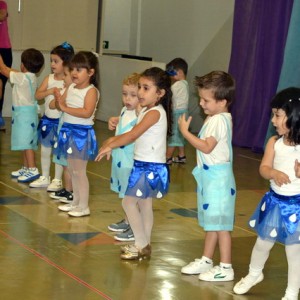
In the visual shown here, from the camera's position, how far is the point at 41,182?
25.7ft

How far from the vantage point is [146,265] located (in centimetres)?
543

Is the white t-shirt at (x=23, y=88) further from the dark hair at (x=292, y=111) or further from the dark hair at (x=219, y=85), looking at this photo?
the dark hair at (x=292, y=111)

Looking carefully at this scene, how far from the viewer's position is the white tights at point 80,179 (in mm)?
6645

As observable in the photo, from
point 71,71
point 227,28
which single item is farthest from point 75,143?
point 227,28

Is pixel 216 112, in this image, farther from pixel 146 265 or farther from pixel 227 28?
pixel 227 28

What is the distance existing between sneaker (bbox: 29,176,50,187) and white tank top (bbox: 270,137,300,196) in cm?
353

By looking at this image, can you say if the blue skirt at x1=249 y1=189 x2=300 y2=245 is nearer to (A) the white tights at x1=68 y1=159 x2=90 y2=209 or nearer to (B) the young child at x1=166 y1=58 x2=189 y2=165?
(A) the white tights at x1=68 y1=159 x2=90 y2=209

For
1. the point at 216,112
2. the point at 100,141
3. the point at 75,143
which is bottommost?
the point at 100,141

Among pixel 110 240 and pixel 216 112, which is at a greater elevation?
pixel 216 112

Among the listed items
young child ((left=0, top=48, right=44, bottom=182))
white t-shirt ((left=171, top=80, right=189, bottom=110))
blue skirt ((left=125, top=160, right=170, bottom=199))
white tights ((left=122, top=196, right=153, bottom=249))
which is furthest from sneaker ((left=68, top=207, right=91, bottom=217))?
white t-shirt ((left=171, top=80, right=189, bottom=110))

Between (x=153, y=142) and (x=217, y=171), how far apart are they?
556mm

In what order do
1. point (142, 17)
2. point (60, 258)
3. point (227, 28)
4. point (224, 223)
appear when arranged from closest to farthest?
point (224, 223), point (60, 258), point (227, 28), point (142, 17)

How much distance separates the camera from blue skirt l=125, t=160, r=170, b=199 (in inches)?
214

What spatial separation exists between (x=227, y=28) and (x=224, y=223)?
770 cm
